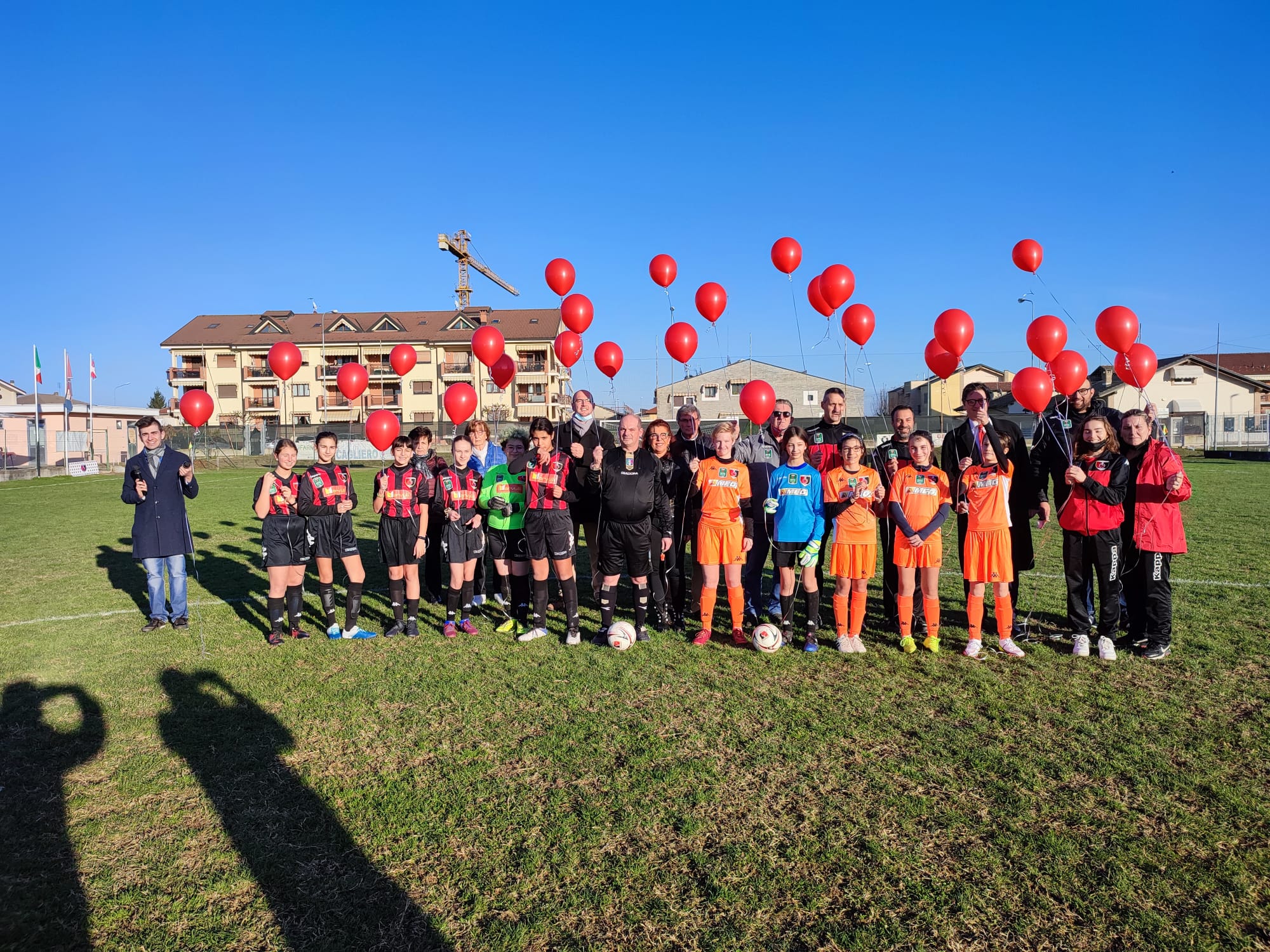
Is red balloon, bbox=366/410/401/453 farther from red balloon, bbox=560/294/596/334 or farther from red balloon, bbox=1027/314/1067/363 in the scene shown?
red balloon, bbox=1027/314/1067/363

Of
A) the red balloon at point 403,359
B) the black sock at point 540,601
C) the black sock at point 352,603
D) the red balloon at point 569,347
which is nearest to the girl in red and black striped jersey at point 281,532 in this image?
the black sock at point 352,603

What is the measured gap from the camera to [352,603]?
647cm

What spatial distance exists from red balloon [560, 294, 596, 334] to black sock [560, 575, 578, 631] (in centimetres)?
328

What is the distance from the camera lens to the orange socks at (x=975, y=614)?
223 inches

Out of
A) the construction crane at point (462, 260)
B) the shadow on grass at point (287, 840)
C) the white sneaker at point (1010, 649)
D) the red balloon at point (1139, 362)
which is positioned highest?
the construction crane at point (462, 260)

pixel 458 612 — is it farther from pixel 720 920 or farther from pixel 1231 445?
pixel 1231 445

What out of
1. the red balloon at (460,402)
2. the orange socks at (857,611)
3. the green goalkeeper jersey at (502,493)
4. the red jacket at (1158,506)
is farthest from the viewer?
the red balloon at (460,402)

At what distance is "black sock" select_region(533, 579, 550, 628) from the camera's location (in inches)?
250

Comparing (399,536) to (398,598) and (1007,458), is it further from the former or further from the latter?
(1007,458)

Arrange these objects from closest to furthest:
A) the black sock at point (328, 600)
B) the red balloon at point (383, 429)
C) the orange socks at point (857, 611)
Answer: the orange socks at point (857, 611)
the black sock at point (328, 600)
the red balloon at point (383, 429)

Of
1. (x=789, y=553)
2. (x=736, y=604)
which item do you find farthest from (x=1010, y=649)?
(x=736, y=604)

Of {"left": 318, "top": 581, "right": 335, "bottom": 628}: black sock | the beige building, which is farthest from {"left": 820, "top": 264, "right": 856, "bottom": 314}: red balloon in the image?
the beige building

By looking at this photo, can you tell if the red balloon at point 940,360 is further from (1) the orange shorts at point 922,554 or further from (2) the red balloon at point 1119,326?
(1) the orange shorts at point 922,554

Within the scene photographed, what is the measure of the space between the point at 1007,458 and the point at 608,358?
4647mm
